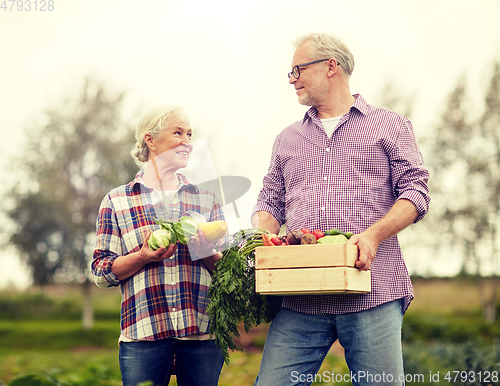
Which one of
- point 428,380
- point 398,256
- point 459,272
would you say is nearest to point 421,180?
point 398,256

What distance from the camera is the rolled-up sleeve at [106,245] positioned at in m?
2.95

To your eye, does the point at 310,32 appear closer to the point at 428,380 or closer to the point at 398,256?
the point at 398,256

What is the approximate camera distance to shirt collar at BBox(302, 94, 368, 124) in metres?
3.07

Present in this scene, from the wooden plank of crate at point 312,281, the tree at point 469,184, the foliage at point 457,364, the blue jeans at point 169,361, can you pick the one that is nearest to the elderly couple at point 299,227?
the blue jeans at point 169,361

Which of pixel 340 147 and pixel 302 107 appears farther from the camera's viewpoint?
pixel 302 107

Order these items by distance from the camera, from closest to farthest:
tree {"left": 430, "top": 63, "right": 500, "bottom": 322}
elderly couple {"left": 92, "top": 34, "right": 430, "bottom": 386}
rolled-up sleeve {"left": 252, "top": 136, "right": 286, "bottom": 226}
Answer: elderly couple {"left": 92, "top": 34, "right": 430, "bottom": 386} < rolled-up sleeve {"left": 252, "top": 136, "right": 286, "bottom": 226} < tree {"left": 430, "top": 63, "right": 500, "bottom": 322}

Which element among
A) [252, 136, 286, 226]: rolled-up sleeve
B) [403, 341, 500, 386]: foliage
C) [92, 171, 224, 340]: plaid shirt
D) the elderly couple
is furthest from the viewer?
[403, 341, 500, 386]: foliage

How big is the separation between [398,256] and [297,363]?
780mm

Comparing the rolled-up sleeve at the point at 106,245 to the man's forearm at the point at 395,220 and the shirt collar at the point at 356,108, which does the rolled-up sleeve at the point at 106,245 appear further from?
the man's forearm at the point at 395,220

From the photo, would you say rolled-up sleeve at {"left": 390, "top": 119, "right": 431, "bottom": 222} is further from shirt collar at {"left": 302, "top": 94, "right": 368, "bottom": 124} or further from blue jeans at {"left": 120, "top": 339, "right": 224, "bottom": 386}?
blue jeans at {"left": 120, "top": 339, "right": 224, "bottom": 386}

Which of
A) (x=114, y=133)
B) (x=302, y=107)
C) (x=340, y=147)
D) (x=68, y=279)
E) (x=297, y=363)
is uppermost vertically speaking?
(x=114, y=133)

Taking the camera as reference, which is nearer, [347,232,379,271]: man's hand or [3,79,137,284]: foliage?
[347,232,379,271]: man's hand

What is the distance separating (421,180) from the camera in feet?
9.31

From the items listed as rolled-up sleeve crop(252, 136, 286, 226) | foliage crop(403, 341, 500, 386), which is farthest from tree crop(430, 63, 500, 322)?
rolled-up sleeve crop(252, 136, 286, 226)
